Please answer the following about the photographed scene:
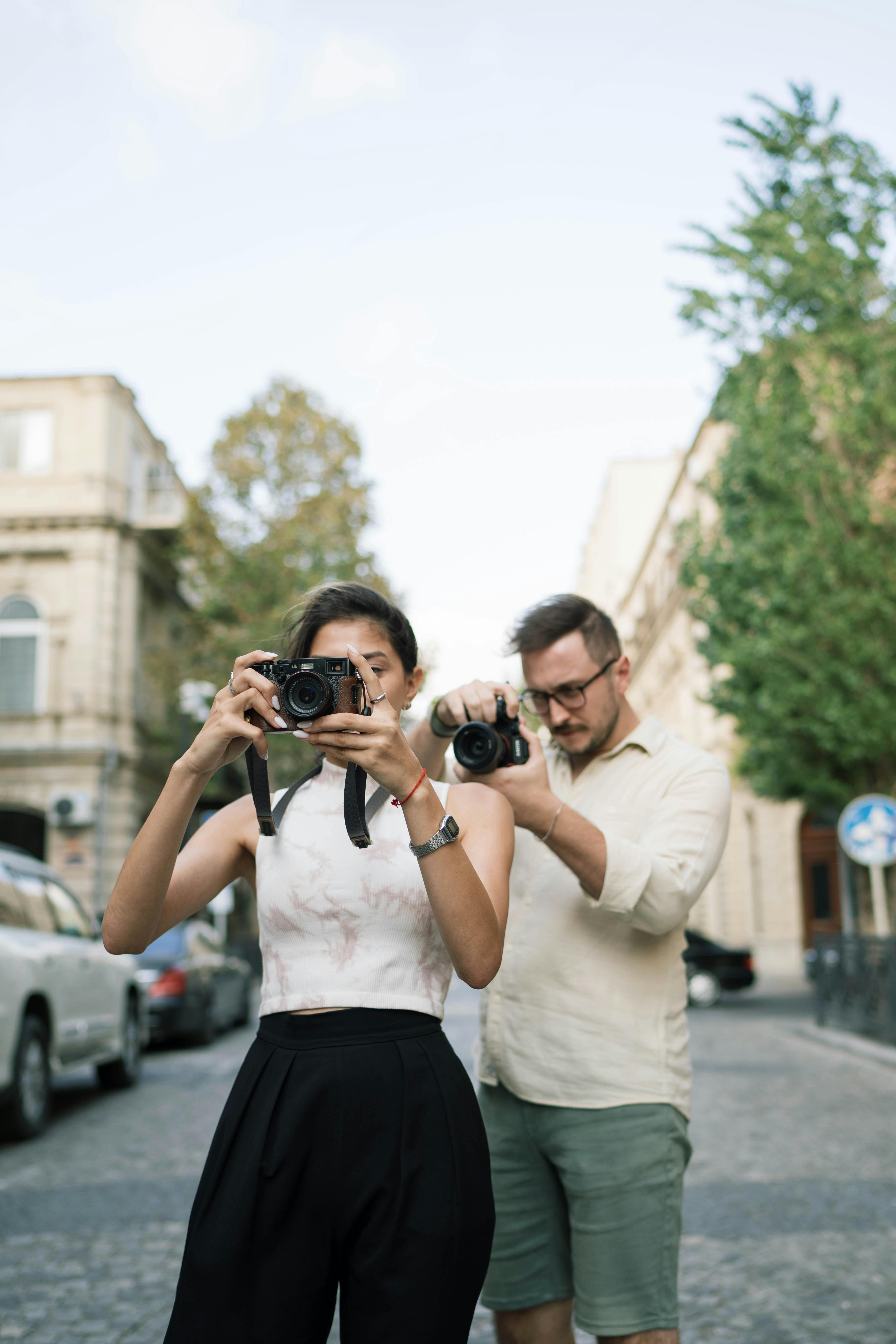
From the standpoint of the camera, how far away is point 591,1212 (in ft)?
8.55

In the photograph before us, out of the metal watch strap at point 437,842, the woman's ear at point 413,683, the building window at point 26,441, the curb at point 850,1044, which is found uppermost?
the building window at point 26,441

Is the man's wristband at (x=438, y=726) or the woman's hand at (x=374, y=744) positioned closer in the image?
the woman's hand at (x=374, y=744)

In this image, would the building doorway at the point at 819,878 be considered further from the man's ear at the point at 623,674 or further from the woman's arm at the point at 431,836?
the woman's arm at the point at 431,836

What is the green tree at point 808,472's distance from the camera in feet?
56.3

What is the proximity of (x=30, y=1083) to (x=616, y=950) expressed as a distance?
675cm

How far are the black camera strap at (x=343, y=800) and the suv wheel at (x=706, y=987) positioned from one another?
19558 millimetres

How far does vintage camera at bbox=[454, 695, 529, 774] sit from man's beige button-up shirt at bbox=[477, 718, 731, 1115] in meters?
0.27

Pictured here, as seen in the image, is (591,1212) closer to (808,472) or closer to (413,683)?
(413,683)

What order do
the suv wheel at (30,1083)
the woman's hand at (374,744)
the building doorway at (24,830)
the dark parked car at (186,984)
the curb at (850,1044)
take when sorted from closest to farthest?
the woman's hand at (374,744) < the suv wheel at (30,1083) < the curb at (850,1044) < the dark parked car at (186,984) < the building doorway at (24,830)

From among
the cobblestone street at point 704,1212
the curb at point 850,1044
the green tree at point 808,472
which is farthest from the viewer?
the green tree at point 808,472

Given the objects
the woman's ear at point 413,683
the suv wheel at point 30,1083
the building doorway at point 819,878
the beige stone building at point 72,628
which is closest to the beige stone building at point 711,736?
the building doorway at point 819,878

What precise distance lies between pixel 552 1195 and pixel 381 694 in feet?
4.71

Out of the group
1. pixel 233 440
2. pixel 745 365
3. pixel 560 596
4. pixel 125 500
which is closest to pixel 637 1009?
pixel 560 596

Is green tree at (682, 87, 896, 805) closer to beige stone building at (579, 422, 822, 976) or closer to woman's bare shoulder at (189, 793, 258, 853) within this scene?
beige stone building at (579, 422, 822, 976)
